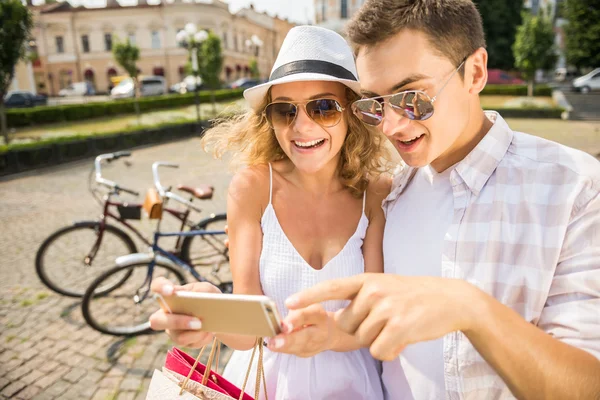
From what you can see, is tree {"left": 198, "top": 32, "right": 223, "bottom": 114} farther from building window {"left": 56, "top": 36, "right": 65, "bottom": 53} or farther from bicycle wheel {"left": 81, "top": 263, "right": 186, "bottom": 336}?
building window {"left": 56, "top": 36, "right": 65, "bottom": 53}

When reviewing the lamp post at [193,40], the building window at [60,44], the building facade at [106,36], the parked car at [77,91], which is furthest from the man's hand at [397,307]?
the building window at [60,44]

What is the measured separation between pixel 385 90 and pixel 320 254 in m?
0.79

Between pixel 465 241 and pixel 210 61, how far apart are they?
22068 mm

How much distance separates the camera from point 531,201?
1.26 metres

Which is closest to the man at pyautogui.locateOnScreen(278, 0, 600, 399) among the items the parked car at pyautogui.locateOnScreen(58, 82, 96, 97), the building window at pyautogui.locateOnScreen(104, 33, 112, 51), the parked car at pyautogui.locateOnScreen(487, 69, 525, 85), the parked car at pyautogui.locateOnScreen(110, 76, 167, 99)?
the parked car at pyautogui.locateOnScreen(110, 76, 167, 99)

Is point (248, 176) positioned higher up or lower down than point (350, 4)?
lower down

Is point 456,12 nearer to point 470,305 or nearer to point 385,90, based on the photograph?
point 385,90

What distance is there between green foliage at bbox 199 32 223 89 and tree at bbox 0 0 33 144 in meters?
9.65

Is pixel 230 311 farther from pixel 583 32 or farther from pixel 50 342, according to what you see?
pixel 583 32

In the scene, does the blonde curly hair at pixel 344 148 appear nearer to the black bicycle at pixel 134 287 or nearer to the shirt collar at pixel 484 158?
the shirt collar at pixel 484 158

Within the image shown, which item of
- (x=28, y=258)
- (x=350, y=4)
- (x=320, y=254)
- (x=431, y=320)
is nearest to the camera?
(x=431, y=320)

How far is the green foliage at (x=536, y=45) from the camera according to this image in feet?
67.5

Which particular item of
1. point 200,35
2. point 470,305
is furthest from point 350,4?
point 470,305

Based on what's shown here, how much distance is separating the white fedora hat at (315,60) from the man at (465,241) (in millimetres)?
224
